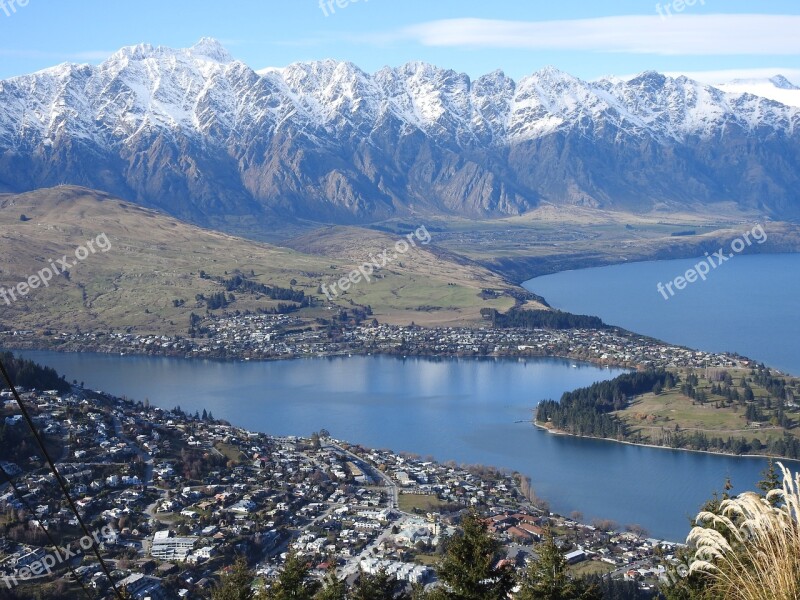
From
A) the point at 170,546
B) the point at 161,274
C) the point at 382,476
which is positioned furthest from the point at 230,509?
the point at 161,274

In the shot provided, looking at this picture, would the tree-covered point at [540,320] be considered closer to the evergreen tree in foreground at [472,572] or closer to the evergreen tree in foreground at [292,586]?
the evergreen tree in foreground at [292,586]

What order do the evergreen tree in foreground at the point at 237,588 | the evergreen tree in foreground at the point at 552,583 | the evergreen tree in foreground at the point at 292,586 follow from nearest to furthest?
the evergreen tree in foreground at the point at 552,583
the evergreen tree in foreground at the point at 292,586
the evergreen tree in foreground at the point at 237,588

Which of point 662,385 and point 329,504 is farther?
point 662,385

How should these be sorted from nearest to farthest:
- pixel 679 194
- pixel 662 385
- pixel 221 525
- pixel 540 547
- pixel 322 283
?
pixel 540 547, pixel 221 525, pixel 662 385, pixel 322 283, pixel 679 194

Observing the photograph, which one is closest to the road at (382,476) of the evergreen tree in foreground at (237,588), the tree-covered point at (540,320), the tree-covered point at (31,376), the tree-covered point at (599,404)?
the tree-covered point at (599,404)

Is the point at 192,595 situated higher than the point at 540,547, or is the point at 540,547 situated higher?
the point at 540,547

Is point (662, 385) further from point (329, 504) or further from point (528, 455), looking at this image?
point (329, 504)

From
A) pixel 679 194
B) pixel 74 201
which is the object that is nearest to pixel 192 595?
pixel 74 201
